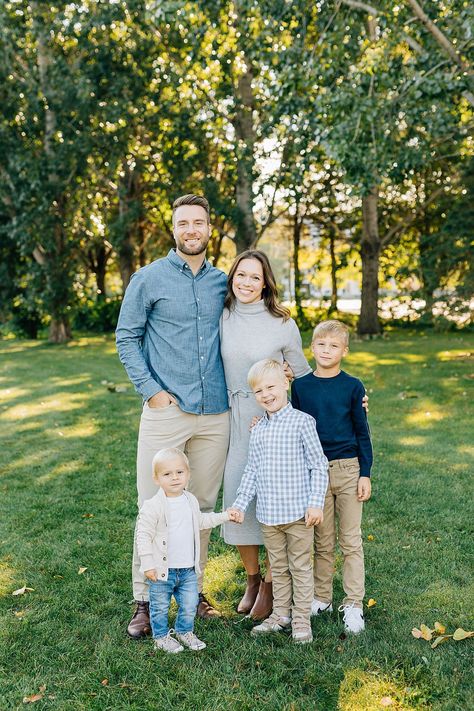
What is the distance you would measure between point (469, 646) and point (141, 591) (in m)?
1.71

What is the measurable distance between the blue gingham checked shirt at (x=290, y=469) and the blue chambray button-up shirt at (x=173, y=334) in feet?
1.42

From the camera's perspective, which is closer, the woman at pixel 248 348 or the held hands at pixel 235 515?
the held hands at pixel 235 515

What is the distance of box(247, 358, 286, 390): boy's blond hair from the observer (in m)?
3.32

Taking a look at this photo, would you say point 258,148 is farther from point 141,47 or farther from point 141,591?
point 141,591

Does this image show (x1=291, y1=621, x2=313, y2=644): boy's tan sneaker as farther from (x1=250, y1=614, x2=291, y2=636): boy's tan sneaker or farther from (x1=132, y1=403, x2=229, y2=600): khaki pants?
(x1=132, y1=403, x2=229, y2=600): khaki pants

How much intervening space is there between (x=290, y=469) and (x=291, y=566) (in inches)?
20.9

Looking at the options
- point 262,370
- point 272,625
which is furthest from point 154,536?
point 262,370

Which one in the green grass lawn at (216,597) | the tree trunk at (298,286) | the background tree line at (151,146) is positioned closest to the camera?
the green grass lawn at (216,597)

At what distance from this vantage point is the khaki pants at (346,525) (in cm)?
346

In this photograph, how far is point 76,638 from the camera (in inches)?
134

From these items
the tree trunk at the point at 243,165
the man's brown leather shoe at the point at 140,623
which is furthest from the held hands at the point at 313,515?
the tree trunk at the point at 243,165

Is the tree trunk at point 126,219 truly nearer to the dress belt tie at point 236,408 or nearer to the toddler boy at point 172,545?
the dress belt tie at point 236,408

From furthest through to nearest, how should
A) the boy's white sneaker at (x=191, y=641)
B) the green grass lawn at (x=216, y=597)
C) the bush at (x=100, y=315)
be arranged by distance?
the bush at (x=100, y=315)
the boy's white sneaker at (x=191, y=641)
the green grass lawn at (x=216, y=597)

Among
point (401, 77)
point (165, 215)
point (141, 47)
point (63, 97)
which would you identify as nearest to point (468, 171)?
point (401, 77)
